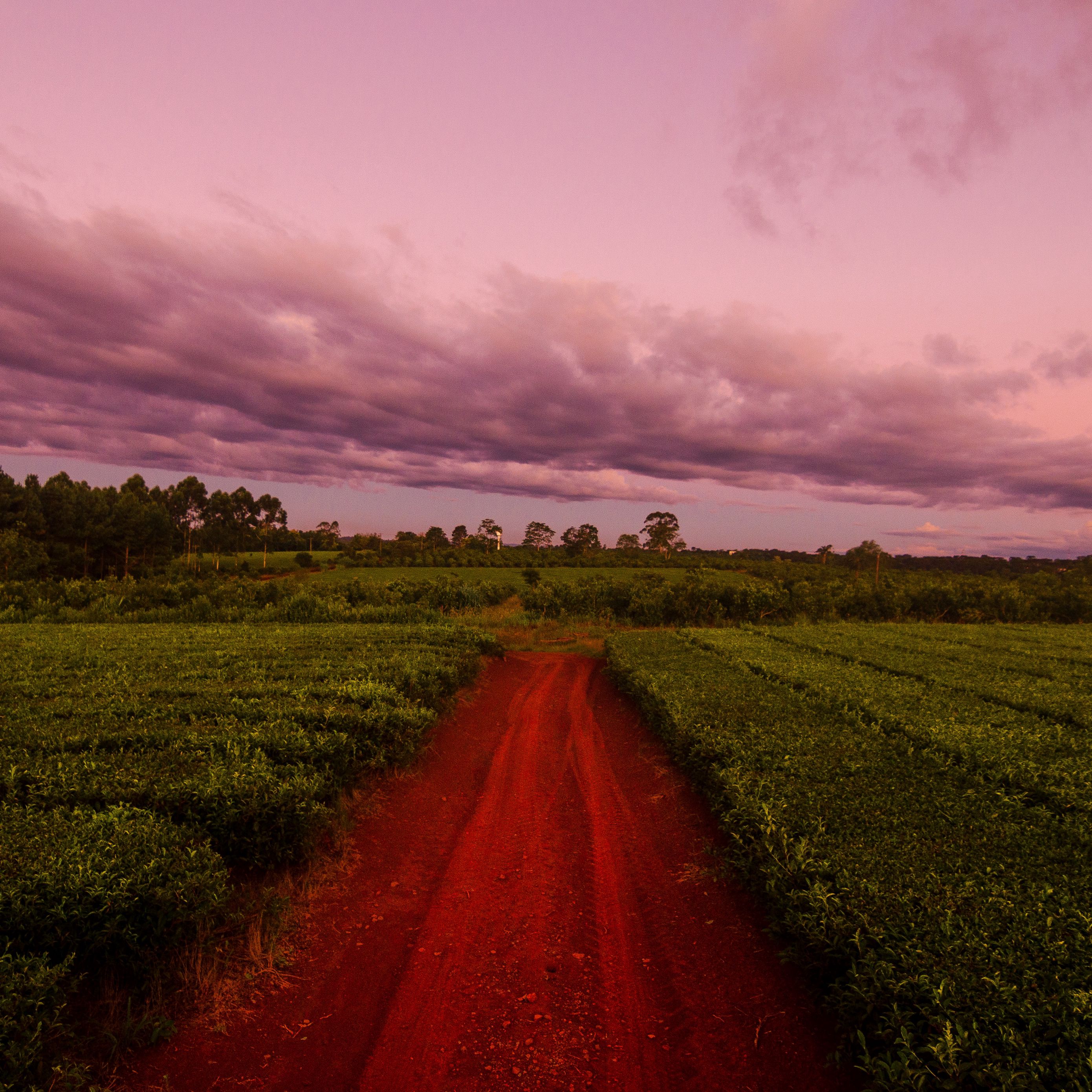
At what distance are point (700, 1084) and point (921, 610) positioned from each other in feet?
153

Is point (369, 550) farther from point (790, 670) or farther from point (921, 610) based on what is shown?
point (790, 670)

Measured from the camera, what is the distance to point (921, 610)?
41.8 meters

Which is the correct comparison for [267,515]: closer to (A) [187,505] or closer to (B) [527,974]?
(A) [187,505]

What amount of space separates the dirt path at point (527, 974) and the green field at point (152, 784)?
98 centimetres

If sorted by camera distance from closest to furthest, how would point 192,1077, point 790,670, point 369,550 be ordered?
point 192,1077 < point 790,670 < point 369,550

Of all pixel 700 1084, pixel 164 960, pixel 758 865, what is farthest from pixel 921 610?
pixel 164 960

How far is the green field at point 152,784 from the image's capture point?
173 inches

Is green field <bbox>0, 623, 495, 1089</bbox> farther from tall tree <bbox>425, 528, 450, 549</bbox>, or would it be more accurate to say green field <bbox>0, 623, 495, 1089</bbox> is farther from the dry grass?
tall tree <bbox>425, 528, 450, 549</bbox>

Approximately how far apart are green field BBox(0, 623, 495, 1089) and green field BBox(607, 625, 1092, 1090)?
561cm

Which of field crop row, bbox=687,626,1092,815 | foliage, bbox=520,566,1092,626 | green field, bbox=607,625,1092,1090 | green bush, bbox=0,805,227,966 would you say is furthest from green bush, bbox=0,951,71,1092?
foliage, bbox=520,566,1092,626

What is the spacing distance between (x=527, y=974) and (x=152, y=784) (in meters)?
5.05

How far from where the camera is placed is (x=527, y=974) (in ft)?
18.1

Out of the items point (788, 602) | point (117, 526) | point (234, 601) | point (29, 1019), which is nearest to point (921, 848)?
point (29, 1019)

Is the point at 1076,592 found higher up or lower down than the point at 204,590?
higher up
